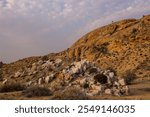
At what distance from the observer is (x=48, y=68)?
26734 mm

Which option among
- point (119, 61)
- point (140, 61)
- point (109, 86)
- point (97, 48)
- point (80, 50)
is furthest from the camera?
point (80, 50)

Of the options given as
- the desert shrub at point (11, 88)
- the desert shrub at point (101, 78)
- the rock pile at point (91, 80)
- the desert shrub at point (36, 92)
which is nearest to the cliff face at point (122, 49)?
the rock pile at point (91, 80)

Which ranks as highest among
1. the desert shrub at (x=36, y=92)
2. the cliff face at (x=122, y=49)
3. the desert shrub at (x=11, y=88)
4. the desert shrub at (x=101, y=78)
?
the cliff face at (x=122, y=49)

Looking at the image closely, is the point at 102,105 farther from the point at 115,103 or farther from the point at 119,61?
the point at 119,61

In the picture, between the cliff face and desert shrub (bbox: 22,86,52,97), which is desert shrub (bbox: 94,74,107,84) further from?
the cliff face

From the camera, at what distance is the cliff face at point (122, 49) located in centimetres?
3890

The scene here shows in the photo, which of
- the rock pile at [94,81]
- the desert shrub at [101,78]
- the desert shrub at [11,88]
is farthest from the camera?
the desert shrub at [11,88]

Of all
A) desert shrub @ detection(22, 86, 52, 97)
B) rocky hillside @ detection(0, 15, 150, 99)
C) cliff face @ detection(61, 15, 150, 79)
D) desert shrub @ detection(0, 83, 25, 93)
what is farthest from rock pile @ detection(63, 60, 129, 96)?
cliff face @ detection(61, 15, 150, 79)

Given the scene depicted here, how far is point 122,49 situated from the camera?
44094 millimetres

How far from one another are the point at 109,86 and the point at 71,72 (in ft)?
12.5

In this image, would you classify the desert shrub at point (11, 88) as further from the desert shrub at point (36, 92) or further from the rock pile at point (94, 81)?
the desert shrub at point (36, 92)

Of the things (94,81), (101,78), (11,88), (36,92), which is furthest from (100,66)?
(36,92)

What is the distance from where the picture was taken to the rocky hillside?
58.9 feet

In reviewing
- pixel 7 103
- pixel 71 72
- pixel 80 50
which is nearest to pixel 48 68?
pixel 71 72
